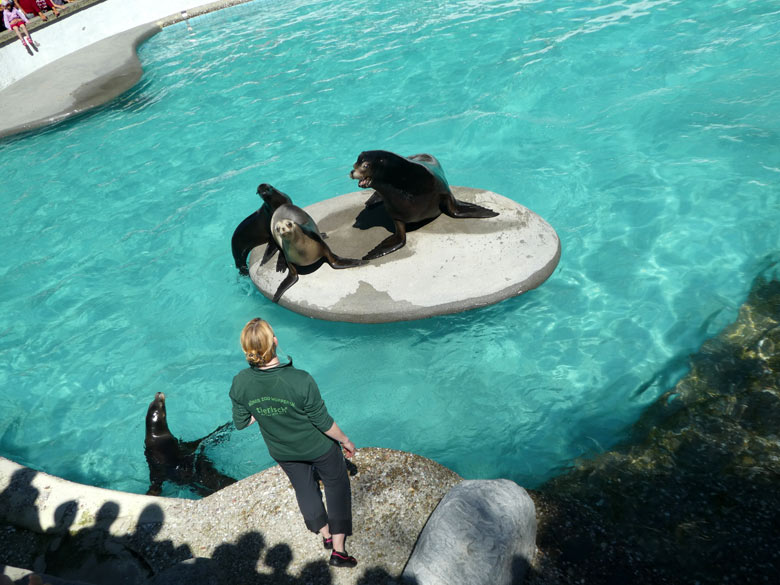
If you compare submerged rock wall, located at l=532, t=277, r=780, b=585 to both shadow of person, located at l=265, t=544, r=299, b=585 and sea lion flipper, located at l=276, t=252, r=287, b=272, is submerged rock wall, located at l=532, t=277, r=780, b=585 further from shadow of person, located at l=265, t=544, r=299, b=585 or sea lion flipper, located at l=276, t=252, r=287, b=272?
sea lion flipper, located at l=276, t=252, r=287, b=272

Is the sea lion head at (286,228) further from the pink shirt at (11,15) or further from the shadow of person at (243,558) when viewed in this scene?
the pink shirt at (11,15)

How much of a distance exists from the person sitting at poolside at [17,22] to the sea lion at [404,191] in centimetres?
1684

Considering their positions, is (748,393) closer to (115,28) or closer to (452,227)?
(452,227)

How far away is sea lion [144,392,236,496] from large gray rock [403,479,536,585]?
2288 millimetres

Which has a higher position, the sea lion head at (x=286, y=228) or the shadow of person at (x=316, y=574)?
the sea lion head at (x=286, y=228)

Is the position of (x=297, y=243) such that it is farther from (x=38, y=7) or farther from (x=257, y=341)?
(x=38, y=7)

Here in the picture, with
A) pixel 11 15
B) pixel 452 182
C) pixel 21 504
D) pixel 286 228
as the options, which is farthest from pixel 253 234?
pixel 11 15

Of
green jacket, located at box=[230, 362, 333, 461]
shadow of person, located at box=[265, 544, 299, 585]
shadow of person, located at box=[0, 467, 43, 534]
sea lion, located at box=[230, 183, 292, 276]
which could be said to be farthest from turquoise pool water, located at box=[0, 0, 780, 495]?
green jacket, located at box=[230, 362, 333, 461]

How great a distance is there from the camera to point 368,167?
6.42 meters

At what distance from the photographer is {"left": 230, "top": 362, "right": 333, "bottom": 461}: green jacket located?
3.29 meters

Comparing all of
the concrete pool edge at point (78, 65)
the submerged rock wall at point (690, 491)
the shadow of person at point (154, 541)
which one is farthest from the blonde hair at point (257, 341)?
the concrete pool edge at point (78, 65)

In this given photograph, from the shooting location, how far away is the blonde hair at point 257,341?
3201mm

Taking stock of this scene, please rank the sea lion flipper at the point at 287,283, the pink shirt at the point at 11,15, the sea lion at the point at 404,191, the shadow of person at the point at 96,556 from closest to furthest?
the shadow of person at the point at 96,556
the sea lion at the point at 404,191
the sea lion flipper at the point at 287,283
the pink shirt at the point at 11,15

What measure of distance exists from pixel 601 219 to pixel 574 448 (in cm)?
413
